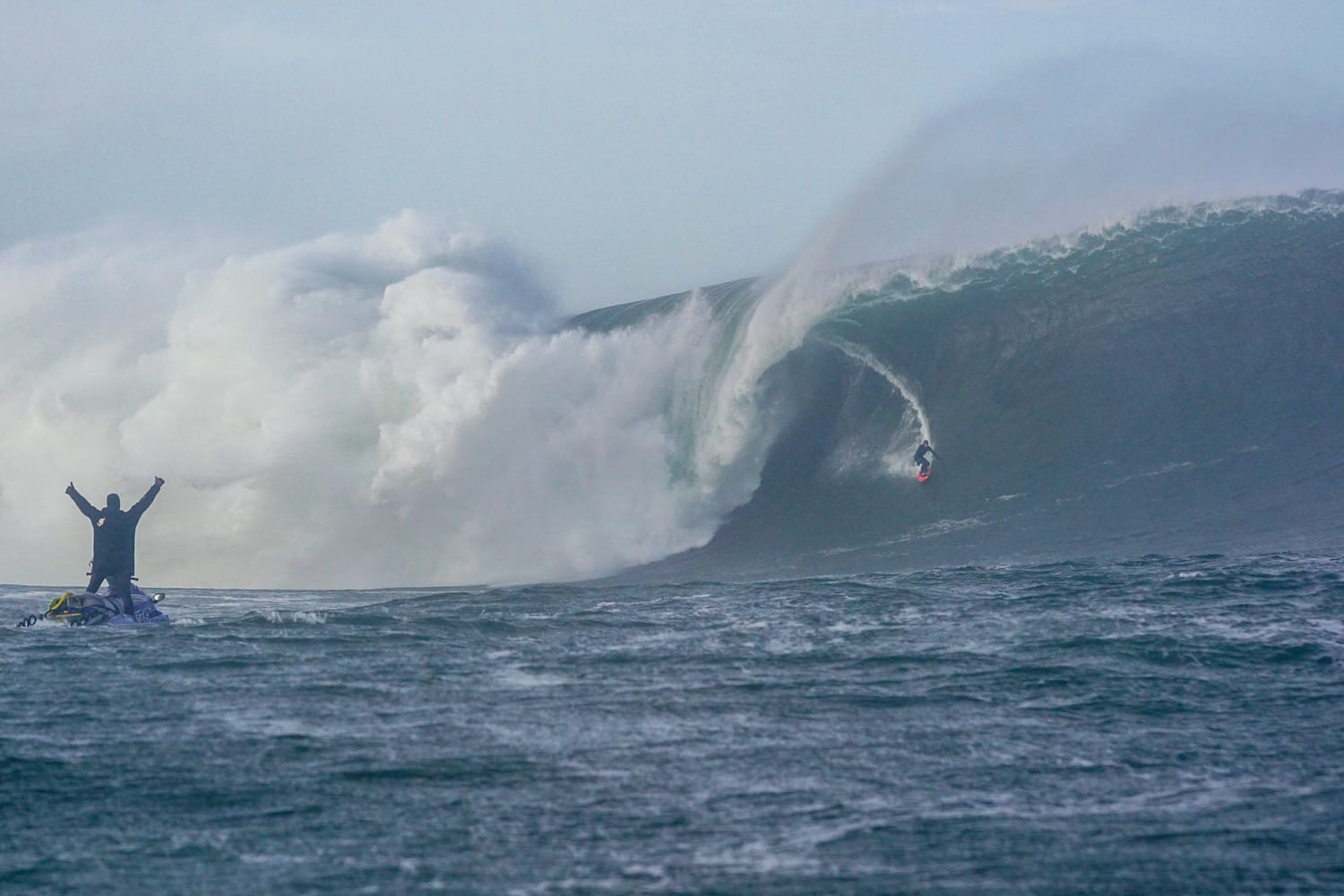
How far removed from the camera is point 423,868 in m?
7.18

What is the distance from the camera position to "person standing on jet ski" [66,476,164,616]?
55.2ft

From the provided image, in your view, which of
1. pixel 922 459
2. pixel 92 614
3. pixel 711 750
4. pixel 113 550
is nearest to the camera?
pixel 711 750

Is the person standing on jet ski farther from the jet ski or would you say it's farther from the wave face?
the wave face

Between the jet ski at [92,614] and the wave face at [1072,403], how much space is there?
8.27 metres

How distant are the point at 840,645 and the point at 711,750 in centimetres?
370

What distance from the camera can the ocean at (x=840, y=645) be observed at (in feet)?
24.5

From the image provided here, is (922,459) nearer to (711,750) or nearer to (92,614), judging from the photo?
(92,614)

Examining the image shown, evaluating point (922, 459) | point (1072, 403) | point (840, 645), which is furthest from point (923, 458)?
point (840, 645)

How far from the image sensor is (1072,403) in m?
23.2

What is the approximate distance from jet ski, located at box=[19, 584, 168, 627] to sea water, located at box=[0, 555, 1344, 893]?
1.66 meters

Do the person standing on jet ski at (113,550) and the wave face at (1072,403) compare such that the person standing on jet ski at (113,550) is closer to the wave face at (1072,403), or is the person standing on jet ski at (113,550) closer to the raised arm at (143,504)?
the raised arm at (143,504)

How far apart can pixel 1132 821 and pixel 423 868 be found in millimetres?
3994

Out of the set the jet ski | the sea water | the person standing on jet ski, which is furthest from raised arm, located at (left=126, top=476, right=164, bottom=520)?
the sea water

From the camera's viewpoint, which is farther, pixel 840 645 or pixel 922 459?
pixel 922 459
